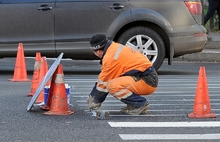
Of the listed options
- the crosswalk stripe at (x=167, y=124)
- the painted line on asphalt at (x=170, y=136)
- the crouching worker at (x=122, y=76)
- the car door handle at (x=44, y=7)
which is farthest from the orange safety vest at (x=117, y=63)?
the car door handle at (x=44, y=7)

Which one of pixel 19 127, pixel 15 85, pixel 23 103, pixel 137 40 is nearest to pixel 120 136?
pixel 19 127

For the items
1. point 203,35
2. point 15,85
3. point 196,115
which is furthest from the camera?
point 203,35

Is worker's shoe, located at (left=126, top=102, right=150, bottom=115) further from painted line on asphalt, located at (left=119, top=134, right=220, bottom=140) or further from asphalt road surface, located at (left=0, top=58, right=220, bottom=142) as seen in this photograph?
painted line on asphalt, located at (left=119, top=134, right=220, bottom=140)

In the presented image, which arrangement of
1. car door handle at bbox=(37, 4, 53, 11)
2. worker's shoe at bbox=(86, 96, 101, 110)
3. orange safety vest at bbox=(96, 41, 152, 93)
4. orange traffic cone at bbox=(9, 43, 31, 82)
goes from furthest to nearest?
car door handle at bbox=(37, 4, 53, 11)
orange traffic cone at bbox=(9, 43, 31, 82)
worker's shoe at bbox=(86, 96, 101, 110)
orange safety vest at bbox=(96, 41, 152, 93)

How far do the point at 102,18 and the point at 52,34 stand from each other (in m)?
0.92

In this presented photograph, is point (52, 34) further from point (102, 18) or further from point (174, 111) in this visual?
point (174, 111)

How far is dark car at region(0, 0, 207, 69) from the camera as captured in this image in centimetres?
1141

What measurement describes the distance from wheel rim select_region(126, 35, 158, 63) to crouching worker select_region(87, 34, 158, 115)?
3.78 metres

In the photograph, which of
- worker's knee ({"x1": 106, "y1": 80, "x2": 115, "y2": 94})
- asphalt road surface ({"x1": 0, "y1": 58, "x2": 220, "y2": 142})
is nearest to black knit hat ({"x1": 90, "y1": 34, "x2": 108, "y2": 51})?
worker's knee ({"x1": 106, "y1": 80, "x2": 115, "y2": 94})

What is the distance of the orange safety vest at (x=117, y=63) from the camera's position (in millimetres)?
7473

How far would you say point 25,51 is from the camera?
11664 mm

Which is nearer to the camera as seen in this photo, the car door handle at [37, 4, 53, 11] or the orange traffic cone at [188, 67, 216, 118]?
the orange traffic cone at [188, 67, 216, 118]

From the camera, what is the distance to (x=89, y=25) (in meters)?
11.5

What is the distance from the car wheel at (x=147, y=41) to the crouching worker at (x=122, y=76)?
381 centimetres
